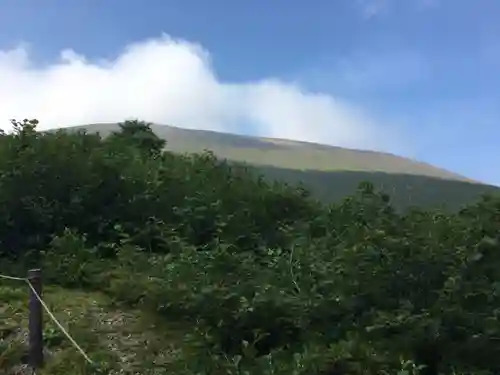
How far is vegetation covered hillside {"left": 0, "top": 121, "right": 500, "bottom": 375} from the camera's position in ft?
20.6

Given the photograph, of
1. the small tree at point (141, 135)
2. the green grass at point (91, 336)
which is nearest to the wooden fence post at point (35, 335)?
the green grass at point (91, 336)

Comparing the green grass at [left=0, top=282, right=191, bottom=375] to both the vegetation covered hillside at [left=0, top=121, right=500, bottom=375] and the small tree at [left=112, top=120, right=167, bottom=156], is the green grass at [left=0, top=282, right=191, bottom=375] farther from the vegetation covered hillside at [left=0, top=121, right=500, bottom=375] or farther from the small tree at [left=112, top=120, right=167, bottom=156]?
the small tree at [left=112, top=120, right=167, bottom=156]

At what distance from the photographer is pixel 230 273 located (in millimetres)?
7621

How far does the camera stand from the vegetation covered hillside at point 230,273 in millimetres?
6285

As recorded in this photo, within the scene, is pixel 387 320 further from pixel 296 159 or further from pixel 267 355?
pixel 296 159

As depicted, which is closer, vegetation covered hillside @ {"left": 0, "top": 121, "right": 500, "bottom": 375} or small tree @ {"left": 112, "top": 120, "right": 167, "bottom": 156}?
vegetation covered hillside @ {"left": 0, "top": 121, "right": 500, "bottom": 375}

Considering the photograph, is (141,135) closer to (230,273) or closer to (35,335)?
(230,273)

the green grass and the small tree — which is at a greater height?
the small tree

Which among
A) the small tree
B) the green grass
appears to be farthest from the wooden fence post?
the small tree

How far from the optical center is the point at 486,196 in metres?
7.91

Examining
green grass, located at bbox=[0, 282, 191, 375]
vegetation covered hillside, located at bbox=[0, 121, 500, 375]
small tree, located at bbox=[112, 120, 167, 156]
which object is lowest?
green grass, located at bbox=[0, 282, 191, 375]

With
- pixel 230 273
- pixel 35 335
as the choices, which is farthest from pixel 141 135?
pixel 35 335

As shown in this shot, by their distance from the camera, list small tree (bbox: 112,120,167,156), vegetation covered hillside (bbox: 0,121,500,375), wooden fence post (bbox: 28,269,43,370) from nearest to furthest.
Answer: vegetation covered hillside (bbox: 0,121,500,375) → wooden fence post (bbox: 28,269,43,370) → small tree (bbox: 112,120,167,156)

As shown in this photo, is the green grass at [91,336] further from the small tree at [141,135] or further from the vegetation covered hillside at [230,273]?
the small tree at [141,135]
